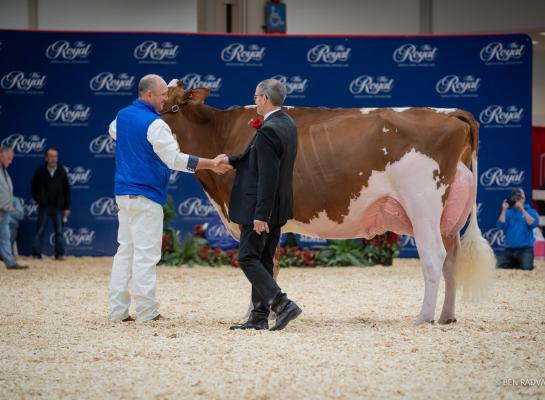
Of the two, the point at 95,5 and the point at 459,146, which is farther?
the point at 95,5

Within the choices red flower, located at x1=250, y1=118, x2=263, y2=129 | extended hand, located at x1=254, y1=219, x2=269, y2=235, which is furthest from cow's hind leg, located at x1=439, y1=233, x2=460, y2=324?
red flower, located at x1=250, y1=118, x2=263, y2=129

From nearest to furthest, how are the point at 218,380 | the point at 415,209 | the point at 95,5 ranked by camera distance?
the point at 218,380
the point at 415,209
the point at 95,5

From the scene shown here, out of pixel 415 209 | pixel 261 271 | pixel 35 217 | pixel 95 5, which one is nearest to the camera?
pixel 261 271

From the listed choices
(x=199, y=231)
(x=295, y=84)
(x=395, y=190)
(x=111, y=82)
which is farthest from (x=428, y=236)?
(x=111, y=82)

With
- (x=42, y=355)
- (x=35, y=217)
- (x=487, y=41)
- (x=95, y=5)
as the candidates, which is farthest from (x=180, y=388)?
(x=95, y=5)

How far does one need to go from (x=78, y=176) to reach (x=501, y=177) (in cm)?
764

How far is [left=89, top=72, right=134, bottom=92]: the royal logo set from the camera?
51.3 feet

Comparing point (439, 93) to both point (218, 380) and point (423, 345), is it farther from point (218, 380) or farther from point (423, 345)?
point (218, 380)

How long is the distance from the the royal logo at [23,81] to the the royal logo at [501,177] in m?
8.14

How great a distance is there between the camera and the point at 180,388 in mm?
5180

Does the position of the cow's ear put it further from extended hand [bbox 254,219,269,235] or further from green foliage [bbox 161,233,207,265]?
green foliage [bbox 161,233,207,265]

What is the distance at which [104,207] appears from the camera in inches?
619

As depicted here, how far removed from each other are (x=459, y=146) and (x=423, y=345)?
205 cm

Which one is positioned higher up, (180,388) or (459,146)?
(459,146)
